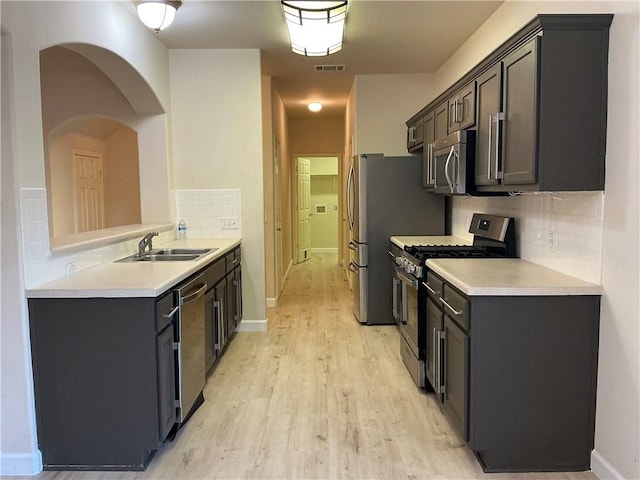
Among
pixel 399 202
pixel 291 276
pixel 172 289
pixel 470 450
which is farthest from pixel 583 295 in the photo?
pixel 291 276

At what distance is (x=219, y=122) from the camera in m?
4.48

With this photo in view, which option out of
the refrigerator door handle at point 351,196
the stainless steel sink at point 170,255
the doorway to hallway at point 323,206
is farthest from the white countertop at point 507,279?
the doorway to hallway at point 323,206

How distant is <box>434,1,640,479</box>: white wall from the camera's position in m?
1.99

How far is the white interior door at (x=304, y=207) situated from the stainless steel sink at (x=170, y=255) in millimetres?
5428

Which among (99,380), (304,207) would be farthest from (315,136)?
(99,380)

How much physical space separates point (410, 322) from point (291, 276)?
4.53 meters

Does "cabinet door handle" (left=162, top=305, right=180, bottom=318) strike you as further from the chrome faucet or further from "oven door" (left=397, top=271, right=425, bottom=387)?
"oven door" (left=397, top=271, right=425, bottom=387)

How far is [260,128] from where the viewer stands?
176 inches

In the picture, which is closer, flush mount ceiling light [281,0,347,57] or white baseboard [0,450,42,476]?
white baseboard [0,450,42,476]

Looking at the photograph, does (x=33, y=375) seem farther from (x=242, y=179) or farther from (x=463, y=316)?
(x=242, y=179)

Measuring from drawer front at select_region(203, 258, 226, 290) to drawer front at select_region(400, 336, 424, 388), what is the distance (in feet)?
4.85

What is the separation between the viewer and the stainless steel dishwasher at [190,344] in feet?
8.42

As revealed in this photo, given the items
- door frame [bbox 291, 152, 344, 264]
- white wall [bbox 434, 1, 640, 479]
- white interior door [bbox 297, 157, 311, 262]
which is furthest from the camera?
white interior door [bbox 297, 157, 311, 262]

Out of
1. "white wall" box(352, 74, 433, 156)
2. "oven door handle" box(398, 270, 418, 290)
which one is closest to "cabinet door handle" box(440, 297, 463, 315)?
"oven door handle" box(398, 270, 418, 290)
